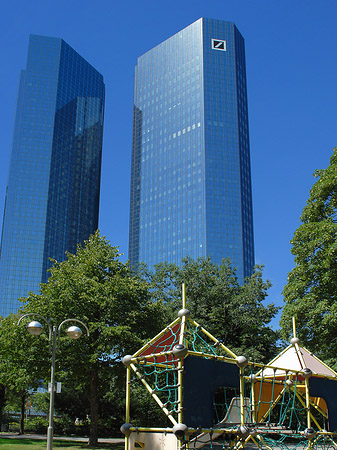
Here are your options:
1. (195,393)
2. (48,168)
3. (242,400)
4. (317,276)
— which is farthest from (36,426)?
(48,168)

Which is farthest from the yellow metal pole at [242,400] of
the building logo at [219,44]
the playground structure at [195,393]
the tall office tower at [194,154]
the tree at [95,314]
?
the building logo at [219,44]

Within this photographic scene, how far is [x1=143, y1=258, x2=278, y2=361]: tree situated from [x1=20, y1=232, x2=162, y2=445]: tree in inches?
194

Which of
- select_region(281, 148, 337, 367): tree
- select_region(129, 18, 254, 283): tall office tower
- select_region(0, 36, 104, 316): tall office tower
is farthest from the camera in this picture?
select_region(0, 36, 104, 316): tall office tower

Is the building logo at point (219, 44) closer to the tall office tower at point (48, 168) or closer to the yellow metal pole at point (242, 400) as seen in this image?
the tall office tower at point (48, 168)

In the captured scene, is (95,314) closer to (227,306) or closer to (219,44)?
(227,306)

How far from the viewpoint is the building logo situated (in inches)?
5635

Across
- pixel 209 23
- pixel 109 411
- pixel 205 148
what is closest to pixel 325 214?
pixel 109 411

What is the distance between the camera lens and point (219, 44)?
471ft

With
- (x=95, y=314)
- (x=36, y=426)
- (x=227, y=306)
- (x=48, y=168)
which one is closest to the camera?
(x=95, y=314)

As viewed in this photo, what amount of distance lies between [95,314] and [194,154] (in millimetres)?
108584

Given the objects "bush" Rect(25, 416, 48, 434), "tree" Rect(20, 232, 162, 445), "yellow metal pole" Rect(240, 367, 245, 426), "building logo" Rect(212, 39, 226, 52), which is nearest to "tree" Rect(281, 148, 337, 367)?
"tree" Rect(20, 232, 162, 445)

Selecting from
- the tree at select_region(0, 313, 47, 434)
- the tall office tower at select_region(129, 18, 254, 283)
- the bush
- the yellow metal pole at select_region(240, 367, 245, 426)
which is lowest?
the bush

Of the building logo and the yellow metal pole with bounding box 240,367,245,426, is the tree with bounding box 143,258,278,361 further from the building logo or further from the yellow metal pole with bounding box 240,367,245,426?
the building logo

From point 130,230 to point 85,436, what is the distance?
110m
